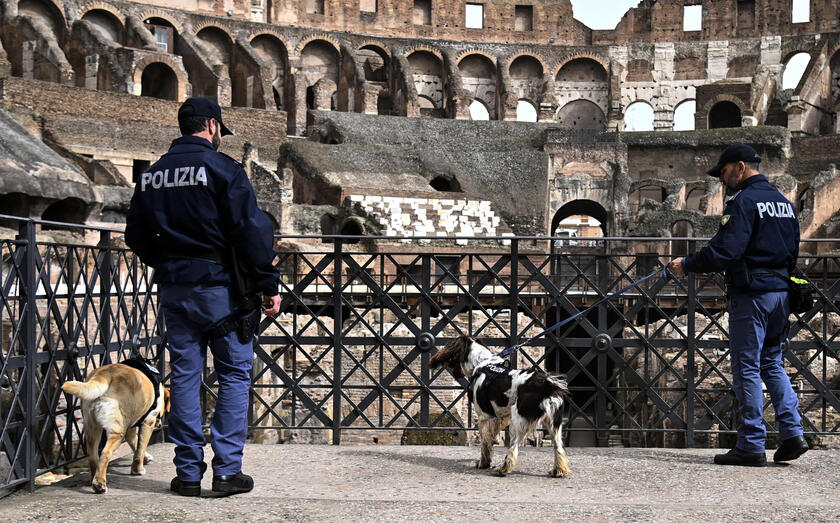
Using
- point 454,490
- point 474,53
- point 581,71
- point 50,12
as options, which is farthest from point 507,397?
point 581,71

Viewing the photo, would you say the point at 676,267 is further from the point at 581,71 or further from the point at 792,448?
the point at 581,71

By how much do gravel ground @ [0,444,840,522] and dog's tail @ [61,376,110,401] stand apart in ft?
1.61

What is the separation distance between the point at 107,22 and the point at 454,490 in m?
35.1

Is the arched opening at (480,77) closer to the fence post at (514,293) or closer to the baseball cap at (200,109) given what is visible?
the fence post at (514,293)

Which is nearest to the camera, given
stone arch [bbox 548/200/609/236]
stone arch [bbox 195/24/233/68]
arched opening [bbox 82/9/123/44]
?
stone arch [bbox 548/200/609/236]

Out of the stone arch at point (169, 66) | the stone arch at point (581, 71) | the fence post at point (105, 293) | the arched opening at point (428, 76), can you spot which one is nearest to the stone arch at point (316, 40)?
the arched opening at point (428, 76)

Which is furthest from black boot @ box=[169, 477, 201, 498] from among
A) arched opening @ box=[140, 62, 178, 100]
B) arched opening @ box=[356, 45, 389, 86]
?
arched opening @ box=[356, 45, 389, 86]

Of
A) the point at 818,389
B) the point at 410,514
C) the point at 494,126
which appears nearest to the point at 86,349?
the point at 410,514

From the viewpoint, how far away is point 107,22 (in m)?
36.0

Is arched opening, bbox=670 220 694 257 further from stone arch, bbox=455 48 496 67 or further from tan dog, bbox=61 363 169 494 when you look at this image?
tan dog, bbox=61 363 169 494

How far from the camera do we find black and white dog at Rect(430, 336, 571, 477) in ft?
16.8

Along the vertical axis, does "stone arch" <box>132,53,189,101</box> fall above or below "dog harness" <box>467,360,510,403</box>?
above

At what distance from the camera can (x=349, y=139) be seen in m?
33.0

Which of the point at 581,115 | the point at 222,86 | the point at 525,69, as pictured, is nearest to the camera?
the point at 222,86
